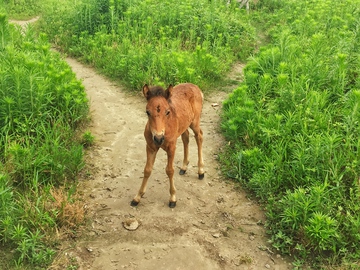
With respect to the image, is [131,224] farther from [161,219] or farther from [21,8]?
[21,8]

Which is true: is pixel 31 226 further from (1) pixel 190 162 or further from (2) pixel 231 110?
(2) pixel 231 110

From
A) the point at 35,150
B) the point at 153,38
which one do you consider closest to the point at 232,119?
the point at 35,150

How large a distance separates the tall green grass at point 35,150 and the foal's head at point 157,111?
147 cm

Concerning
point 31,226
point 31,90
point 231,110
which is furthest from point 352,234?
point 31,90

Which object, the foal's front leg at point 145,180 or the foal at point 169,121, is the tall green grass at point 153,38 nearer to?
the foal at point 169,121

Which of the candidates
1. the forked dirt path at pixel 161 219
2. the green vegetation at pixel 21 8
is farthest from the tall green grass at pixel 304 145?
the green vegetation at pixel 21 8

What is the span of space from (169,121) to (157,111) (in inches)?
17.4

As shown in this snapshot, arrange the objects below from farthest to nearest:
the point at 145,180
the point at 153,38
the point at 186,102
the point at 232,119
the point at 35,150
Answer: the point at 153,38 → the point at 232,119 → the point at 35,150 → the point at 186,102 → the point at 145,180

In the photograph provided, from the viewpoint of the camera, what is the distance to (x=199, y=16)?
1127 cm

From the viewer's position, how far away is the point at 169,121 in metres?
4.60

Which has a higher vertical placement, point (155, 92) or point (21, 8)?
point (155, 92)

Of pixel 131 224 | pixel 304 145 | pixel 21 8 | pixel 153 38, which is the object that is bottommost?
pixel 131 224

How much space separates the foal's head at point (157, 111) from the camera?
13.7 feet

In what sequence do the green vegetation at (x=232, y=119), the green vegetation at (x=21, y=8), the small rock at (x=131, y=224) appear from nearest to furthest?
the green vegetation at (x=232, y=119)
the small rock at (x=131, y=224)
the green vegetation at (x=21, y=8)
